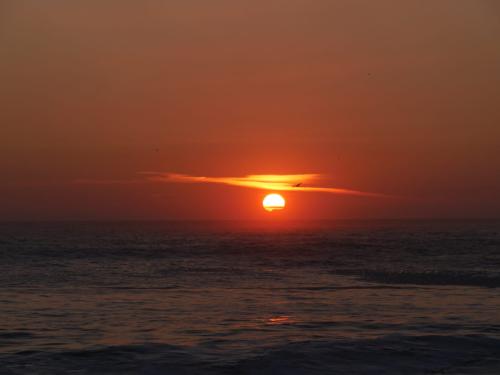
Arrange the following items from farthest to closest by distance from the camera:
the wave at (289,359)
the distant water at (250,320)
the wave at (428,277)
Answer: the wave at (428,277), the distant water at (250,320), the wave at (289,359)

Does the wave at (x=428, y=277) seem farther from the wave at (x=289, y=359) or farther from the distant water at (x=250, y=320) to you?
the wave at (x=289, y=359)

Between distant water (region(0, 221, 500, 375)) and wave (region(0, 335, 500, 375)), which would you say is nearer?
wave (region(0, 335, 500, 375))

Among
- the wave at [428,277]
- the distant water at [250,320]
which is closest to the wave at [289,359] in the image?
the distant water at [250,320]

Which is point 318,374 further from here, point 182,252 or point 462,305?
point 182,252

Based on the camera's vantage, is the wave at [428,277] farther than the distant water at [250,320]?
Yes

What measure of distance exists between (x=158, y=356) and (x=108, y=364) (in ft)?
3.57

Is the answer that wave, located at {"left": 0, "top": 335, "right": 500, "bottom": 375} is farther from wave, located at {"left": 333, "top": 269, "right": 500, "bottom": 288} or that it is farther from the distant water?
wave, located at {"left": 333, "top": 269, "right": 500, "bottom": 288}

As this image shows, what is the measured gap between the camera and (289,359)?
507 inches

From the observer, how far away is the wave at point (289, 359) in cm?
1206

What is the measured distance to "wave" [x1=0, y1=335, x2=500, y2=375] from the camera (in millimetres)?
12062

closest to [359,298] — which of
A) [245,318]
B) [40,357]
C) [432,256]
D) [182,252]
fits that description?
[245,318]

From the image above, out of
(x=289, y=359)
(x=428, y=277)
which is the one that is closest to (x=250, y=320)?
(x=289, y=359)

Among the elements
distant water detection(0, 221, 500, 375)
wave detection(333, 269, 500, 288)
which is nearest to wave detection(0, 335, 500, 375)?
distant water detection(0, 221, 500, 375)

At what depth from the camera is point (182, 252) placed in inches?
2008
